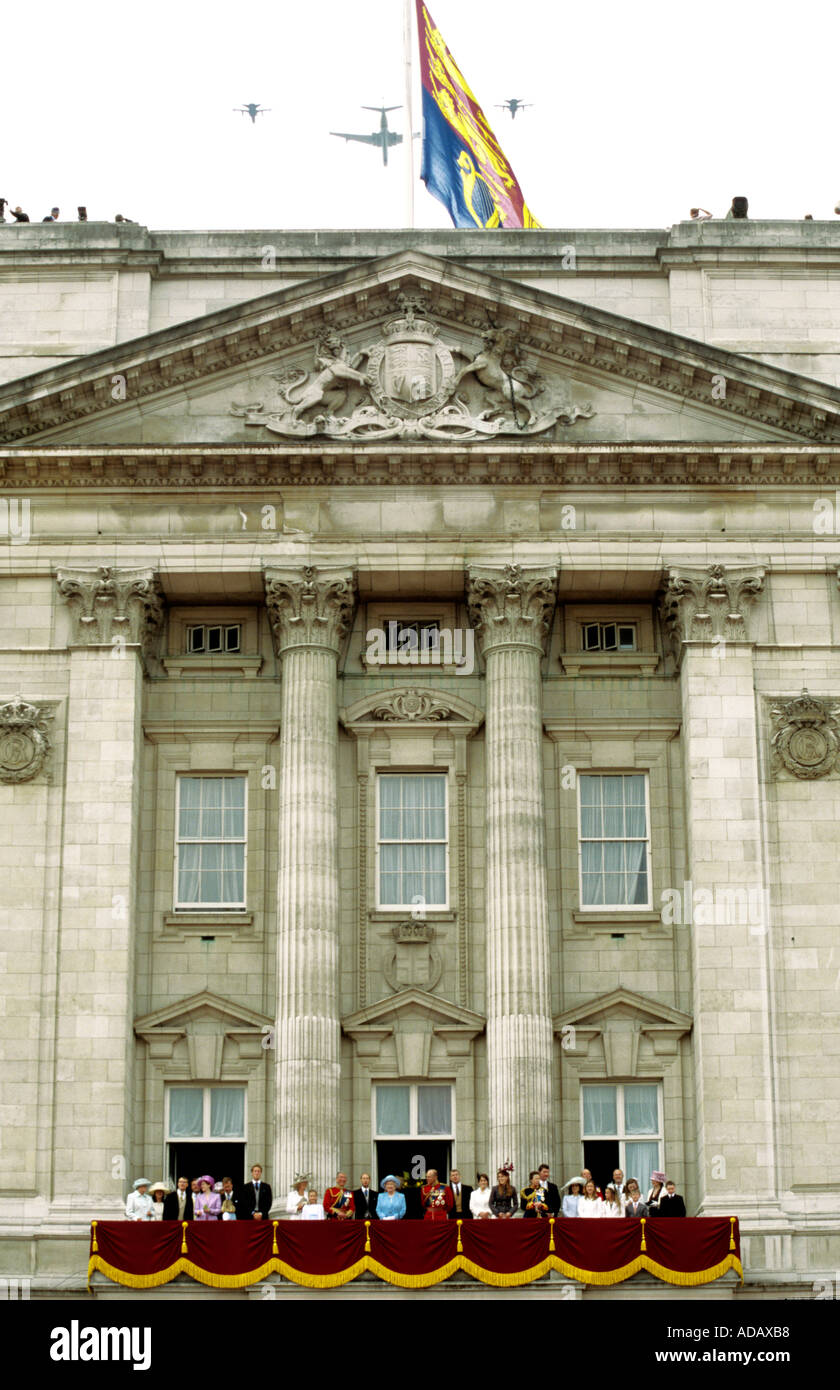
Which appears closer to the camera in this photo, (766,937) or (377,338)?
(766,937)

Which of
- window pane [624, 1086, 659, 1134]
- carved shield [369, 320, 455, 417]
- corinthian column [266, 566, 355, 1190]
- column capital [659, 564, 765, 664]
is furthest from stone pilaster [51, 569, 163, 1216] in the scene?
column capital [659, 564, 765, 664]

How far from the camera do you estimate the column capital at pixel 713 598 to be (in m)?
48.4

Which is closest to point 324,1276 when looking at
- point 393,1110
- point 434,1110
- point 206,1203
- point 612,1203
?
point 206,1203

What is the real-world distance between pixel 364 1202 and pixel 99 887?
763cm

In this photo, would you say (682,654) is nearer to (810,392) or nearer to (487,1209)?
(810,392)

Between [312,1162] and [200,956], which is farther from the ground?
[200,956]

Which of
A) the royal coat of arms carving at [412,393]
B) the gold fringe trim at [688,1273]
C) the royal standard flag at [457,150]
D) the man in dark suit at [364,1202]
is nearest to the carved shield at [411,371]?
the royal coat of arms carving at [412,393]

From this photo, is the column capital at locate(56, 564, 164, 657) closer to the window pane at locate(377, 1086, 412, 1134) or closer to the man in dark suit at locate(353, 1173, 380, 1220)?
the window pane at locate(377, 1086, 412, 1134)

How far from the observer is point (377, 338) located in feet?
164

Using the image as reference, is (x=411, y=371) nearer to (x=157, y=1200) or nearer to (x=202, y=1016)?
(x=202, y=1016)

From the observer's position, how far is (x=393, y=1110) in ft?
155

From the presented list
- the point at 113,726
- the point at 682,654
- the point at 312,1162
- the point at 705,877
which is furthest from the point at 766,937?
the point at 113,726
